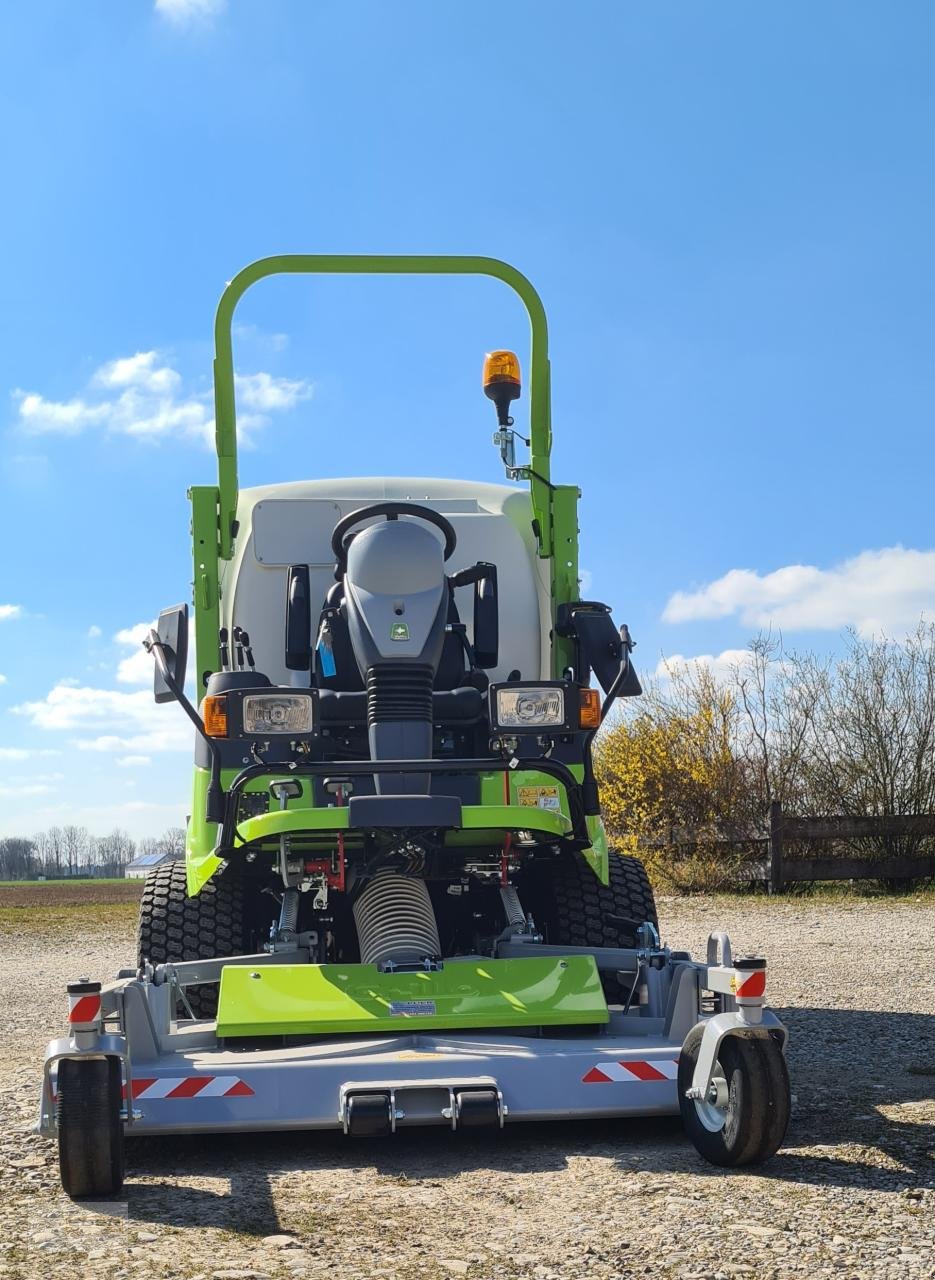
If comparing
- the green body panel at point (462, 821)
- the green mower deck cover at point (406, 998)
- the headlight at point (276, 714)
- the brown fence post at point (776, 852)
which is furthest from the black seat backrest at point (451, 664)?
the brown fence post at point (776, 852)

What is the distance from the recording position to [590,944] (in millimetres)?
6367

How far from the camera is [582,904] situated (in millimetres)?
6395

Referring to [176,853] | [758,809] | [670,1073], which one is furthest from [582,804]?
[758,809]

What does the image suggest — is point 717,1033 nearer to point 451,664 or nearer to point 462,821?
point 462,821

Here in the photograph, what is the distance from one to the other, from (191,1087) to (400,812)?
1.18 m

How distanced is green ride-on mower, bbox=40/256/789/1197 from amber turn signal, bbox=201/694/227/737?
13 mm

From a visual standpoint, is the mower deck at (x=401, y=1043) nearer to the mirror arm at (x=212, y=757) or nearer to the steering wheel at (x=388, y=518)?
the mirror arm at (x=212, y=757)

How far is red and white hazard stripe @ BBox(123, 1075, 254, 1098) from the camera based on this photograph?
4262mm

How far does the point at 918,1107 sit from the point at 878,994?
4.05 m

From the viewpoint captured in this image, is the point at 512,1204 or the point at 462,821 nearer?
the point at 512,1204

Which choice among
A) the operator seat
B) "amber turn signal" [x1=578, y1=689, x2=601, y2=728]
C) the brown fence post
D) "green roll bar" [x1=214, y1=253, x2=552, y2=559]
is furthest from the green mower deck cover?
the brown fence post

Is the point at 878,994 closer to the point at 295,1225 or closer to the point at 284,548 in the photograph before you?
the point at 284,548

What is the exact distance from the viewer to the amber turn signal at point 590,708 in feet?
18.2

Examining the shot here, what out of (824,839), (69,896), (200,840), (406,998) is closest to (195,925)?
(200,840)
